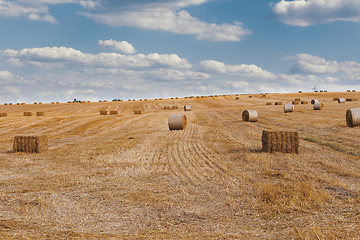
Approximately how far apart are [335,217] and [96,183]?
7.26 metres

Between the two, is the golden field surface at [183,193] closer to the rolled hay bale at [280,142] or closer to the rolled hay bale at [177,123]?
the rolled hay bale at [280,142]

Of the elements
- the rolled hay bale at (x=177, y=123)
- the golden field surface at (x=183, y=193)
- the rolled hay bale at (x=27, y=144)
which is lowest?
the golden field surface at (x=183, y=193)

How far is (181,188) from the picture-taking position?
33.0 feet

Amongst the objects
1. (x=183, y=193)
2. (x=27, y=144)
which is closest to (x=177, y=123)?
(x=27, y=144)

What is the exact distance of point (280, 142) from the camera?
15.2 meters

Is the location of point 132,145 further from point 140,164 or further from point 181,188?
point 181,188

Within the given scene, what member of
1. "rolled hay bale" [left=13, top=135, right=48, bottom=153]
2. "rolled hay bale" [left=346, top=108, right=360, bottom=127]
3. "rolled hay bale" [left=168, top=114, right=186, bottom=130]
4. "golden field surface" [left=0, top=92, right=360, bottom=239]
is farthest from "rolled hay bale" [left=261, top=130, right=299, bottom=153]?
"rolled hay bale" [left=13, top=135, right=48, bottom=153]

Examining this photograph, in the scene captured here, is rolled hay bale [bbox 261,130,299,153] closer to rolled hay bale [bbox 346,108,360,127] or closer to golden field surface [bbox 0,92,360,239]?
golden field surface [bbox 0,92,360,239]

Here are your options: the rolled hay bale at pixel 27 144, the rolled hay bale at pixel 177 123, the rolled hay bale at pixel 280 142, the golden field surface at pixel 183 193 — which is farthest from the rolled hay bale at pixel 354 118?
the rolled hay bale at pixel 27 144

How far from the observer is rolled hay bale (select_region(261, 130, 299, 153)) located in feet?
49.5

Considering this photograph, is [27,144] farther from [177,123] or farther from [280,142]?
[280,142]

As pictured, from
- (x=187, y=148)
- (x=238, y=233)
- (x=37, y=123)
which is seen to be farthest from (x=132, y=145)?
(x=37, y=123)

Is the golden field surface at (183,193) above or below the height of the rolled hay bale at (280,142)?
below

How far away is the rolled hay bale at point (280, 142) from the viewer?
15074mm
